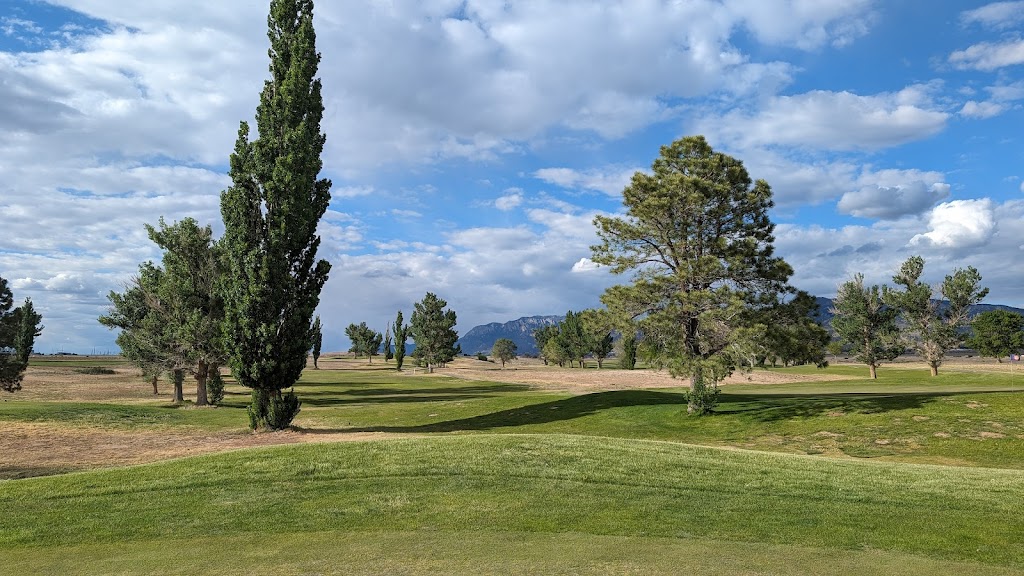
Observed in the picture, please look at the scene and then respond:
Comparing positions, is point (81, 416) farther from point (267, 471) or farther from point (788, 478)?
point (788, 478)

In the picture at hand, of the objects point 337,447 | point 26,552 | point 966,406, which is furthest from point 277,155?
point 966,406

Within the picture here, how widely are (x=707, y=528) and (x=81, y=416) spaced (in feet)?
125

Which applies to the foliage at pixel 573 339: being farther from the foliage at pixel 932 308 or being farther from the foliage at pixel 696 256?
the foliage at pixel 696 256

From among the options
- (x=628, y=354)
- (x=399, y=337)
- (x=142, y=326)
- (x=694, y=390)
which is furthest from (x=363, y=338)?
(x=694, y=390)

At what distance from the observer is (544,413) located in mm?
37406

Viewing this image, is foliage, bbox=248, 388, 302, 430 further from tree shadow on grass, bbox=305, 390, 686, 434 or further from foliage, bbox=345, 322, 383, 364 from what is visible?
foliage, bbox=345, 322, 383, 364

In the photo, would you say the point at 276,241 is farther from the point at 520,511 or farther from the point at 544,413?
the point at 520,511

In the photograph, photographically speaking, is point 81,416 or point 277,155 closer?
point 277,155

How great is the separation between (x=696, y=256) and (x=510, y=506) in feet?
75.7

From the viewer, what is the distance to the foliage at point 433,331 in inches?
4259

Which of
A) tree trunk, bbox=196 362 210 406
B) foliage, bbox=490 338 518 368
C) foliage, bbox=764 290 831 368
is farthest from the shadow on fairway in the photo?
foliage, bbox=490 338 518 368

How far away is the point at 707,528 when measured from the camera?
34.0ft

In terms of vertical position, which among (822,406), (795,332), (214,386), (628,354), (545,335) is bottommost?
(822,406)

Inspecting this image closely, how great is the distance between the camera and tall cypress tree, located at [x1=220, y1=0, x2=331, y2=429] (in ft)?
92.8
